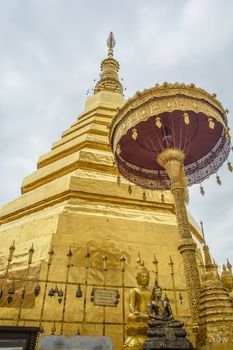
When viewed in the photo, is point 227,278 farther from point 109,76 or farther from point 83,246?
point 109,76

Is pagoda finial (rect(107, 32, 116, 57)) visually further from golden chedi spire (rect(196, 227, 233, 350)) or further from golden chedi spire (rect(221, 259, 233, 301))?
golden chedi spire (rect(196, 227, 233, 350))

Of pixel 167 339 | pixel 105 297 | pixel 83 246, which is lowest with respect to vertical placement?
pixel 167 339

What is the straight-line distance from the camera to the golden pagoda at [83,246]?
6129mm

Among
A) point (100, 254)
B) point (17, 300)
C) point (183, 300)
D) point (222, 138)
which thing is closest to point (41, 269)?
point (17, 300)

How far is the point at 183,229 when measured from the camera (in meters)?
5.57

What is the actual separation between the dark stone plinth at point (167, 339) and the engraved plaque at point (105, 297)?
1.90 metres

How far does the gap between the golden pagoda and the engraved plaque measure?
13cm

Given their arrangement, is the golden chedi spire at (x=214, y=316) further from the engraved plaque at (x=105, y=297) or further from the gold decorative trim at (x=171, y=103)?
the gold decorative trim at (x=171, y=103)

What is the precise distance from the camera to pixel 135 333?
4.93m

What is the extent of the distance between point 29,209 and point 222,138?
6.24 metres

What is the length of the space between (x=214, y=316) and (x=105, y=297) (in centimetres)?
251

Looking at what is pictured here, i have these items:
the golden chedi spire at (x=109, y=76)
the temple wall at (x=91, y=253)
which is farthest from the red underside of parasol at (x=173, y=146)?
the golden chedi spire at (x=109, y=76)

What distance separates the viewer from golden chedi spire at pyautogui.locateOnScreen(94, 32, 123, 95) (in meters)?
18.6

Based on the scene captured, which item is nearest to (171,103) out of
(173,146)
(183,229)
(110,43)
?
(173,146)
